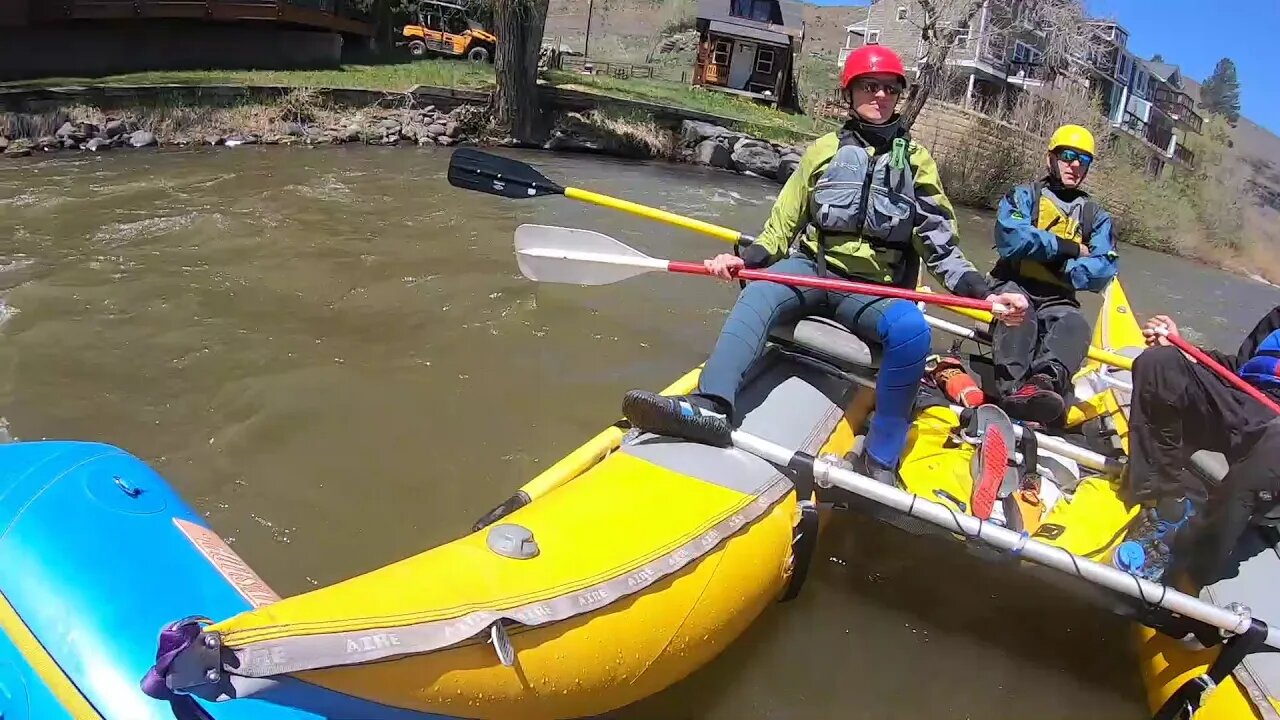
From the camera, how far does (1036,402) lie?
3.59m

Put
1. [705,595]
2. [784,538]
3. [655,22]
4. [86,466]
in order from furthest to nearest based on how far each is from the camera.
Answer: [655,22] → [784,538] → [705,595] → [86,466]

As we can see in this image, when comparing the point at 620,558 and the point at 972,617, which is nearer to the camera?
the point at 620,558

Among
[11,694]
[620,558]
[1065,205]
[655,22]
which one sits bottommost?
[11,694]

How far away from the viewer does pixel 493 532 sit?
1937 mm

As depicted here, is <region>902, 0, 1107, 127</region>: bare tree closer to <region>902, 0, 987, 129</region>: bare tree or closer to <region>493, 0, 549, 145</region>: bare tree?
<region>902, 0, 987, 129</region>: bare tree

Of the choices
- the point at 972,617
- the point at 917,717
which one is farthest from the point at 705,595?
the point at 972,617

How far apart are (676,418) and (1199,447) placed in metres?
1.82

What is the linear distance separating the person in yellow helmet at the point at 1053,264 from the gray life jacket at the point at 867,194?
2.72 ft

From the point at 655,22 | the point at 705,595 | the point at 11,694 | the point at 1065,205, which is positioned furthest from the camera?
the point at 655,22

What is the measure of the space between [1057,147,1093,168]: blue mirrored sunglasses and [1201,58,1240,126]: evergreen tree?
3392 inches

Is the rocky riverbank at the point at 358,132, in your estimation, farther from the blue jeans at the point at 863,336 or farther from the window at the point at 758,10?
the window at the point at 758,10

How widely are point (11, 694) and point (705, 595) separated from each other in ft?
4.87

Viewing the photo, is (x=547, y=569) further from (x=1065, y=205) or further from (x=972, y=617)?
(x=1065, y=205)

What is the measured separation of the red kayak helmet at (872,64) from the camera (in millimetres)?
3025
